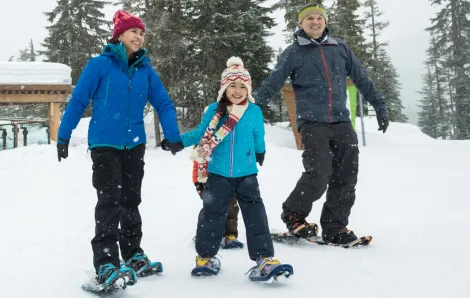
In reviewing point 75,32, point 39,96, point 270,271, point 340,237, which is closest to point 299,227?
point 340,237

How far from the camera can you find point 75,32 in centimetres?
2523

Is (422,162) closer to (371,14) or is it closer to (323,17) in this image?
(323,17)

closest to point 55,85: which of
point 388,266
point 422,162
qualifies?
point 422,162

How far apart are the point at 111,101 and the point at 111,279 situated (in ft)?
4.12

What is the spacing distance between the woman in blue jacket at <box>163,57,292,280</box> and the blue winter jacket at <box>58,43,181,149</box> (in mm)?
341

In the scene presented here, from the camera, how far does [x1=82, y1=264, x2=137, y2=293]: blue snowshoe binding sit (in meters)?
2.61

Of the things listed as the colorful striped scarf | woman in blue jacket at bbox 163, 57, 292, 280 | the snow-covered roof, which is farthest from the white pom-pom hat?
the snow-covered roof

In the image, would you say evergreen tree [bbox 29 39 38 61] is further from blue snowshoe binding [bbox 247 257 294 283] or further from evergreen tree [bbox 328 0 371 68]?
blue snowshoe binding [bbox 247 257 294 283]

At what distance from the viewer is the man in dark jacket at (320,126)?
12.4 ft

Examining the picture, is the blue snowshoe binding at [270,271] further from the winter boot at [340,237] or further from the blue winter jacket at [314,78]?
the blue winter jacket at [314,78]

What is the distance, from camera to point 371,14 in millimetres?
39094

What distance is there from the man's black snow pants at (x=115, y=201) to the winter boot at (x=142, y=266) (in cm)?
9

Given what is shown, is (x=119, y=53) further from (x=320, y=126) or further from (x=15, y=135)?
(x=15, y=135)

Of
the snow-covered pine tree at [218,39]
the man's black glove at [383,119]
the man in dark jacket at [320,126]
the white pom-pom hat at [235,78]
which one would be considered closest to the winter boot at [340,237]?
the man in dark jacket at [320,126]
